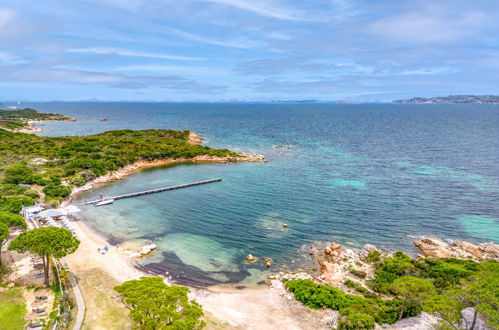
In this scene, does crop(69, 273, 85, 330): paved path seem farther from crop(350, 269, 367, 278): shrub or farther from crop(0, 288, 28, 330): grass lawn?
crop(350, 269, 367, 278): shrub

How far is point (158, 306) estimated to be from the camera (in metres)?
20.6

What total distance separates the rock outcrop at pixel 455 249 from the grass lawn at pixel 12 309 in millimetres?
45783

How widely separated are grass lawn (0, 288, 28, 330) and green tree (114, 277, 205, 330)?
30.3 ft

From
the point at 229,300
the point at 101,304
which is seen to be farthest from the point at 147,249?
the point at 229,300

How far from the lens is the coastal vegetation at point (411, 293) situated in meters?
21.1

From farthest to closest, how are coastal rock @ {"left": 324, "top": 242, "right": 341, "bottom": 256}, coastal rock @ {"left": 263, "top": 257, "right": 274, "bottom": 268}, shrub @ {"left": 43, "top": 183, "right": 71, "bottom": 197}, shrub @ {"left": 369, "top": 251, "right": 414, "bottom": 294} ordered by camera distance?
shrub @ {"left": 43, "top": 183, "right": 71, "bottom": 197} < coastal rock @ {"left": 324, "top": 242, "right": 341, "bottom": 256} < coastal rock @ {"left": 263, "top": 257, "right": 274, "bottom": 268} < shrub @ {"left": 369, "top": 251, "right": 414, "bottom": 294}

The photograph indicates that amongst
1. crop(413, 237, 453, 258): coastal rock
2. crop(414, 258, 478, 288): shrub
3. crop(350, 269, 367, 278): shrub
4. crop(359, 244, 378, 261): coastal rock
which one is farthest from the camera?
crop(413, 237, 453, 258): coastal rock

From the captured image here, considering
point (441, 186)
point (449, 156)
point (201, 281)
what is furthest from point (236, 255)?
point (449, 156)

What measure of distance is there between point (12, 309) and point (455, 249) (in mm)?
50764

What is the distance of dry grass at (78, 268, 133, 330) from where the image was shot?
78.1 feet

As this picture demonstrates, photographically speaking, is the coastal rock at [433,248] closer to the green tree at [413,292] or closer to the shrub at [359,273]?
the shrub at [359,273]

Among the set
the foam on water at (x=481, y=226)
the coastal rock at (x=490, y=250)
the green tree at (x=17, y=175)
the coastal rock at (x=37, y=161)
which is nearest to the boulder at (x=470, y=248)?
the coastal rock at (x=490, y=250)

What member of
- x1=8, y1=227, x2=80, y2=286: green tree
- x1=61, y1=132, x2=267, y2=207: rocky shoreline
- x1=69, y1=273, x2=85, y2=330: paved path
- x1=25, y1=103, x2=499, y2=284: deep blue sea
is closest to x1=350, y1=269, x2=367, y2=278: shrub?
x1=25, y1=103, x2=499, y2=284: deep blue sea

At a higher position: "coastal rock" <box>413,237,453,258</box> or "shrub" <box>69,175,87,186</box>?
"shrub" <box>69,175,87,186</box>
